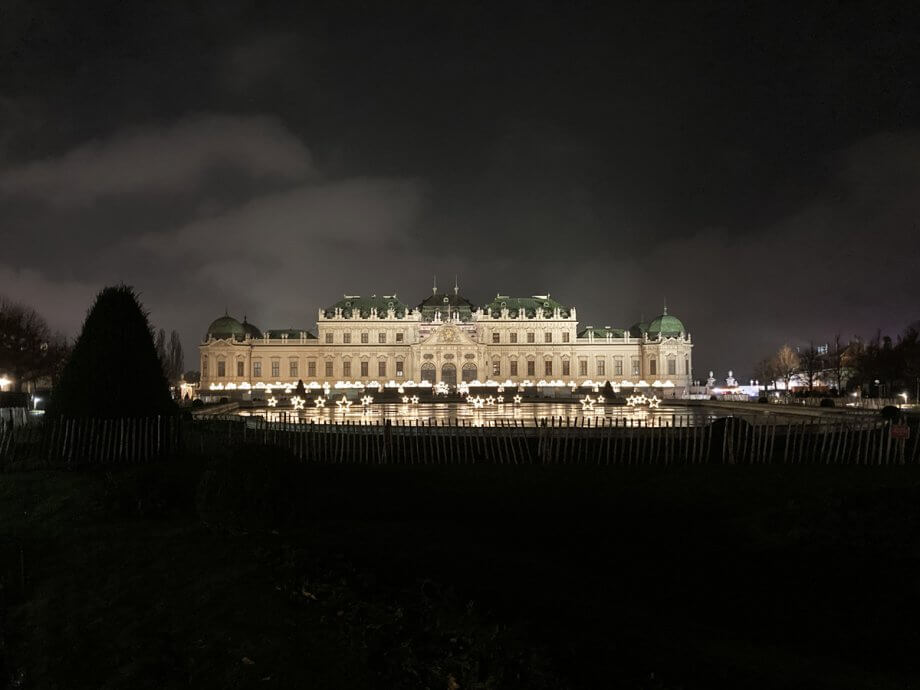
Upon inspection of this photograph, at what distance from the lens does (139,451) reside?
53.1ft

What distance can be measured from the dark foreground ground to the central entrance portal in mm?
78524

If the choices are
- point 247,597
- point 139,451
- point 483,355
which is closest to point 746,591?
point 247,597

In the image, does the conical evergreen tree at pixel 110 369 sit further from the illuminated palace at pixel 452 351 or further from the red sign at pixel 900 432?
the illuminated palace at pixel 452 351

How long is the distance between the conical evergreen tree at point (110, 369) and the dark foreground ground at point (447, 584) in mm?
2065

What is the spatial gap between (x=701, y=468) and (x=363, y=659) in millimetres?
12192

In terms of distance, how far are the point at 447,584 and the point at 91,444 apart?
38.3 feet

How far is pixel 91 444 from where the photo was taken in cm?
1576

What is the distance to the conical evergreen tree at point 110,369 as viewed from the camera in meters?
16.1

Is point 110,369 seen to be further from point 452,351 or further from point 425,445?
point 452,351

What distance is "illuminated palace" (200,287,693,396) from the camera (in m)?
93.5

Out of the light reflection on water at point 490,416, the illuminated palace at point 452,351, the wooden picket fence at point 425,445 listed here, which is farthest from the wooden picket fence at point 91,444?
the illuminated palace at point 452,351

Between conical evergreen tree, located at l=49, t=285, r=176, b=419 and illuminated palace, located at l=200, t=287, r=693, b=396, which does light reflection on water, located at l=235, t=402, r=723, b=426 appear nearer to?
conical evergreen tree, located at l=49, t=285, r=176, b=419

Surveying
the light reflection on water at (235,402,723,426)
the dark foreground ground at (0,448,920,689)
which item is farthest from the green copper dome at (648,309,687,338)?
the dark foreground ground at (0,448,920,689)

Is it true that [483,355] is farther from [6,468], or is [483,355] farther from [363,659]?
[363,659]
